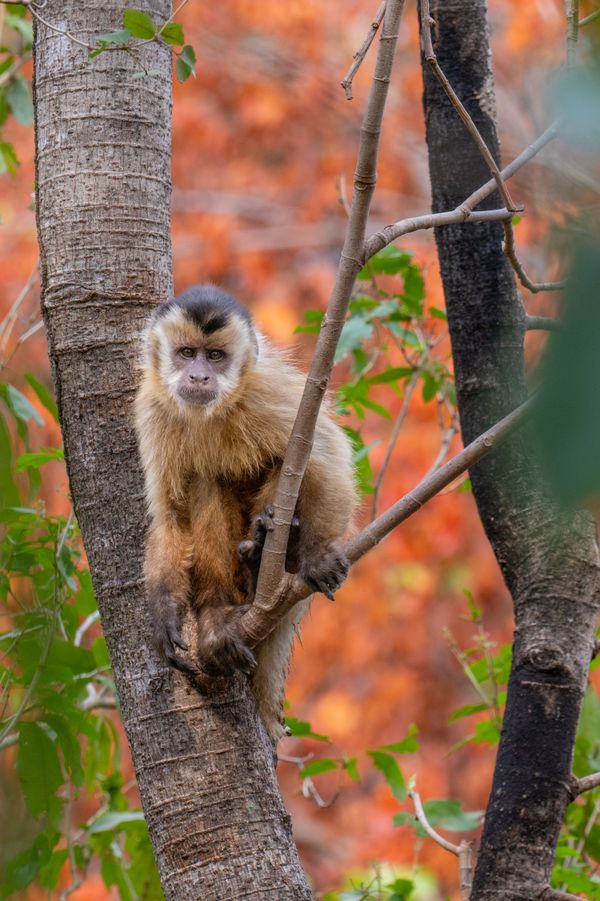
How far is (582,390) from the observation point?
0.45 m

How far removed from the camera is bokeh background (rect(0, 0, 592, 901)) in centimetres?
812

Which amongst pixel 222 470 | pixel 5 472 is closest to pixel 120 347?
pixel 222 470

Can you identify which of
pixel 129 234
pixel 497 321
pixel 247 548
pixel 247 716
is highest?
pixel 129 234

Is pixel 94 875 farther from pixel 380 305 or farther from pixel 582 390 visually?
pixel 582 390

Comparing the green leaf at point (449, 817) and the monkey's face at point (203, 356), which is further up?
the monkey's face at point (203, 356)

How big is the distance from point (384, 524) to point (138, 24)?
1.07m

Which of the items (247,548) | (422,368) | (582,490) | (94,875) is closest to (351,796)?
(94,875)

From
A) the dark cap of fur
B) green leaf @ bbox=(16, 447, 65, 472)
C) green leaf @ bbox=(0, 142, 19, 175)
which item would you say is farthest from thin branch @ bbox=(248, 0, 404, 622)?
green leaf @ bbox=(0, 142, 19, 175)

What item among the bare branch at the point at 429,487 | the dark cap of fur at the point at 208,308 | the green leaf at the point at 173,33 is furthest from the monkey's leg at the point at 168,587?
the green leaf at the point at 173,33

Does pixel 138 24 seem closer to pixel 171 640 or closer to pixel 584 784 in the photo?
pixel 171 640

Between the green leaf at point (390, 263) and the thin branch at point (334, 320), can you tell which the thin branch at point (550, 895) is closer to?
the thin branch at point (334, 320)

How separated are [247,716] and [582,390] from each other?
199cm

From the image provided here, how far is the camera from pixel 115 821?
9.82ft

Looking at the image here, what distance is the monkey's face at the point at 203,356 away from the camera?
116 inches
